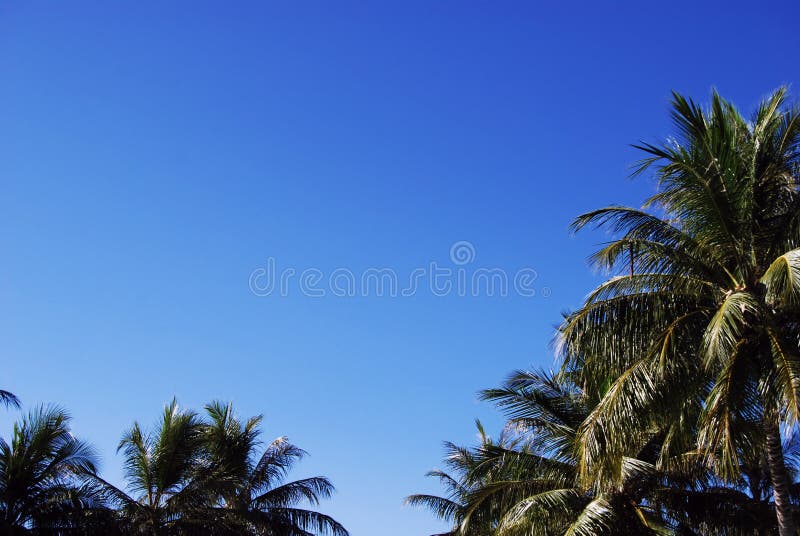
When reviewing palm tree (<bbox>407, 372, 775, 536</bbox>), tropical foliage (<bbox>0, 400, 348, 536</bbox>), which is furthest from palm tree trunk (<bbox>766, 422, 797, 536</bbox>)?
tropical foliage (<bbox>0, 400, 348, 536</bbox>)

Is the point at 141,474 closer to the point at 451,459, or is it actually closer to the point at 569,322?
the point at 451,459

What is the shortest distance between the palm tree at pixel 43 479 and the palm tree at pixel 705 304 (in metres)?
14.8

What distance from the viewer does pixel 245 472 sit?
25.7 metres

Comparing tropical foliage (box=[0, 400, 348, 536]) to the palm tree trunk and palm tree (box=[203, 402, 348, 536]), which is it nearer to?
palm tree (box=[203, 402, 348, 536])

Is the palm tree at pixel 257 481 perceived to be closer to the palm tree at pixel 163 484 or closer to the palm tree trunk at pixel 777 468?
the palm tree at pixel 163 484

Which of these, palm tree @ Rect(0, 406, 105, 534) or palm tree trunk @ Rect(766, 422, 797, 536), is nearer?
palm tree trunk @ Rect(766, 422, 797, 536)

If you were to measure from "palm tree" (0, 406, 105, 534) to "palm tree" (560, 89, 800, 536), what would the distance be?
14.8 m

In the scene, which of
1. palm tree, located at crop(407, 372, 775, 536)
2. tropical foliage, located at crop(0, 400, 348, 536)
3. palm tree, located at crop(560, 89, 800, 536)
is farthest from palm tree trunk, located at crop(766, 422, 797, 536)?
tropical foliage, located at crop(0, 400, 348, 536)

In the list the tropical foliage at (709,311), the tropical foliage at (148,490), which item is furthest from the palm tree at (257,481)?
the tropical foliage at (709,311)

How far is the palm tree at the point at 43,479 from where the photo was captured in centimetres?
2097

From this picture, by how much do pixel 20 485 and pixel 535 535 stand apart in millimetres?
13462

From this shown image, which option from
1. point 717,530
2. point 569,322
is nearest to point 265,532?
point 717,530

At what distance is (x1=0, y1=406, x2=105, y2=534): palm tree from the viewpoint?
20969mm

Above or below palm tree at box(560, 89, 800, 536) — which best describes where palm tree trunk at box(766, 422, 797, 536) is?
below
